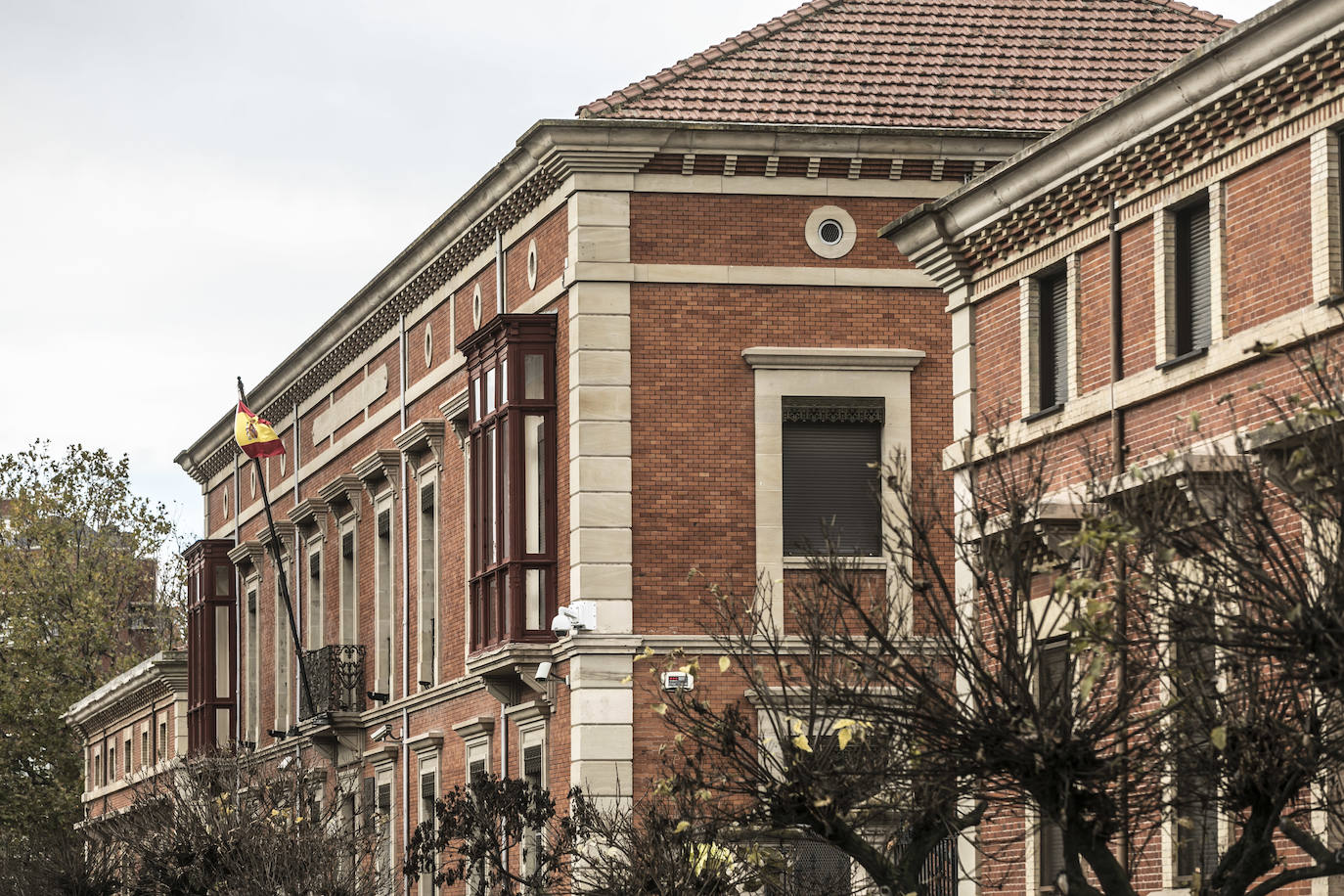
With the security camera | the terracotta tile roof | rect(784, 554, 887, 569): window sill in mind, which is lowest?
the security camera

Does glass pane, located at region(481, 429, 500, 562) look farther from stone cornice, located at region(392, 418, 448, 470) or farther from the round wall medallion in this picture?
the round wall medallion

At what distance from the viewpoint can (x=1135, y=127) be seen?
20531 millimetres

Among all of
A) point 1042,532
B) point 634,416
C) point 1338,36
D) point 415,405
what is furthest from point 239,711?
point 1338,36

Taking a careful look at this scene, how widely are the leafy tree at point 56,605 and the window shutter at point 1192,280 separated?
53.3 m

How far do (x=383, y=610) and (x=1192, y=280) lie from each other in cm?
2394

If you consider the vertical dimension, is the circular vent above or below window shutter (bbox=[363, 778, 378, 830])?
above

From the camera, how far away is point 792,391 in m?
31.8

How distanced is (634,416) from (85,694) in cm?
4553

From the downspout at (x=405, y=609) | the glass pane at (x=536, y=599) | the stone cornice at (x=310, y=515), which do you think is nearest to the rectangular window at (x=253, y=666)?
the stone cornice at (x=310, y=515)

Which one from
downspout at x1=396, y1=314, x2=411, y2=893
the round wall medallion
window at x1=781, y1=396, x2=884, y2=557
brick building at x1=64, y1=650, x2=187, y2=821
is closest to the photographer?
window at x1=781, y1=396, x2=884, y2=557

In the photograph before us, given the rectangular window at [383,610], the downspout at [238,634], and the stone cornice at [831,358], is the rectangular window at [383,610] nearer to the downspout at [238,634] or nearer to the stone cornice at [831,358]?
the stone cornice at [831,358]

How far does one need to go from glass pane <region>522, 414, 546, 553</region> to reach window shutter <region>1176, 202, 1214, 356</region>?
13.4 meters

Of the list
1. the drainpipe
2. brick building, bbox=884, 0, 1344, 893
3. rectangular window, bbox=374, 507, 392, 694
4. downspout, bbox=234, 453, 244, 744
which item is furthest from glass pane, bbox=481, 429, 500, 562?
downspout, bbox=234, 453, 244, 744

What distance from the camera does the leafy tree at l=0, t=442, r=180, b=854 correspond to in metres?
70.4
